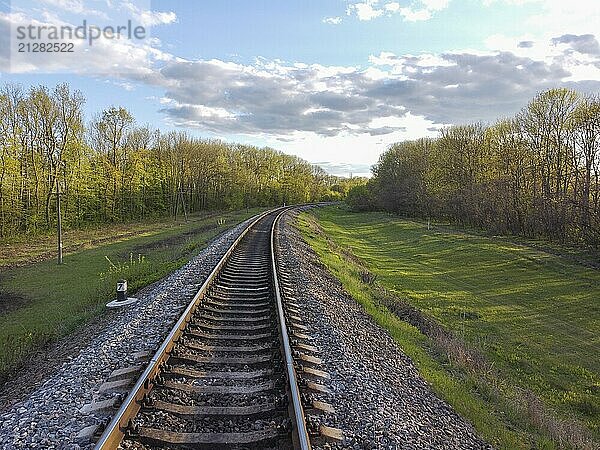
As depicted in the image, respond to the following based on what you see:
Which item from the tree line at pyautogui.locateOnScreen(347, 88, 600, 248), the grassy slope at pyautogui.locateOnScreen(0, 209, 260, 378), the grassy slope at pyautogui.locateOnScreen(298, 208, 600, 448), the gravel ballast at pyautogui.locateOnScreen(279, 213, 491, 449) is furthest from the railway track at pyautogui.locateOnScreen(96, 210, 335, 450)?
the tree line at pyautogui.locateOnScreen(347, 88, 600, 248)

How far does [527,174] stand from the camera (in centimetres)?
4009

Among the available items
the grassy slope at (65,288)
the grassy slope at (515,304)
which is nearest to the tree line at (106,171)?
the grassy slope at (65,288)

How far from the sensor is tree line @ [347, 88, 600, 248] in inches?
1297

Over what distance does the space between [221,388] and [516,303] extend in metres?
18.1

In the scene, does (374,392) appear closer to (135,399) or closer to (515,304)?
(135,399)

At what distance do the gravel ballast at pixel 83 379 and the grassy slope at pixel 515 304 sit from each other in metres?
4.88

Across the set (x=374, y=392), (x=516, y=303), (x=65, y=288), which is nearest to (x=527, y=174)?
(x=516, y=303)

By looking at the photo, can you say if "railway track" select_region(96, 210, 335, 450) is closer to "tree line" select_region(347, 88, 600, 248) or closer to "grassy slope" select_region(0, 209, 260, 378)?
"grassy slope" select_region(0, 209, 260, 378)

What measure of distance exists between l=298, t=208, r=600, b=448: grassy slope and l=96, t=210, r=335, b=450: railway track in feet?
9.73

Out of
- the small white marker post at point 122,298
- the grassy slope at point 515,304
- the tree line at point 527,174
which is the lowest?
the grassy slope at point 515,304

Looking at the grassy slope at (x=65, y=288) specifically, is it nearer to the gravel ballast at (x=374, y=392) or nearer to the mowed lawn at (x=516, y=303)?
the gravel ballast at (x=374, y=392)

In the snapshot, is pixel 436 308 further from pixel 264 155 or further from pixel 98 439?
pixel 264 155

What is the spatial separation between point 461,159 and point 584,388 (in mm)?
42257

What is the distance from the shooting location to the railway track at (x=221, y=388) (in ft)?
13.7
